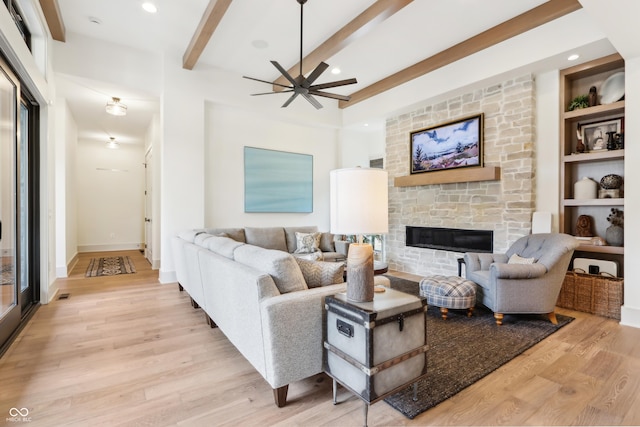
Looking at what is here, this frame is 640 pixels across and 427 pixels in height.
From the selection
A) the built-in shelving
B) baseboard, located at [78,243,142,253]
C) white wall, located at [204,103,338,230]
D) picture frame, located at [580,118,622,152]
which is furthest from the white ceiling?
baseboard, located at [78,243,142,253]

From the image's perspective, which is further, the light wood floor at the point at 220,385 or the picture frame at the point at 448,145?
the picture frame at the point at 448,145

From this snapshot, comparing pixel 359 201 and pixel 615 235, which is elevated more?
pixel 359 201

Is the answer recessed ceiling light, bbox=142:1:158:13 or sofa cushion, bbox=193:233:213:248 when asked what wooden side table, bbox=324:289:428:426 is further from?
recessed ceiling light, bbox=142:1:158:13

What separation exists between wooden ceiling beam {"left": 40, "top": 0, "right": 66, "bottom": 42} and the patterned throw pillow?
4042 mm

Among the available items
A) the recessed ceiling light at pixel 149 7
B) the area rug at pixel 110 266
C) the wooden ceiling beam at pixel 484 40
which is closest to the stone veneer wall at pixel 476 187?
the wooden ceiling beam at pixel 484 40

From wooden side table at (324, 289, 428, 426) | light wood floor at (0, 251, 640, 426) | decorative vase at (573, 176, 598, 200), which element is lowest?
light wood floor at (0, 251, 640, 426)

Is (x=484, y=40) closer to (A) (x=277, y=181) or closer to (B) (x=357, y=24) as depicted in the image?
(B) (x=357, y=24)

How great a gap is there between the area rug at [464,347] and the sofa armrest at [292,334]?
0.55 m

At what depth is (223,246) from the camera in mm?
2711

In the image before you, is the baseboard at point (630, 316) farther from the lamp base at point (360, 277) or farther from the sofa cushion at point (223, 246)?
the sofa cushion at point (223, 246)

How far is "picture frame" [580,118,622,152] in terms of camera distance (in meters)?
3.66

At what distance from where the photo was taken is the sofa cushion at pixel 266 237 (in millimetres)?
4941

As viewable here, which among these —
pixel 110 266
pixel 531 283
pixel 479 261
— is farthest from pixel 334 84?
pixel 110 266

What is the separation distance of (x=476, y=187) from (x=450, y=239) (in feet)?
2.97
